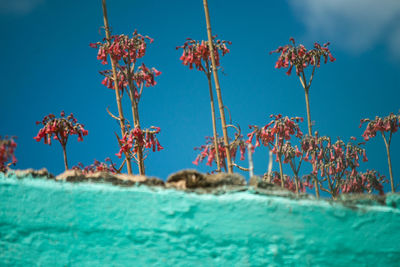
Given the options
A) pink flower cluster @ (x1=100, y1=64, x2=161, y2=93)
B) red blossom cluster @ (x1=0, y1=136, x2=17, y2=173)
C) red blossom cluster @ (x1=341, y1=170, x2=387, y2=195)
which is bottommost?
red blossom cluster @ (x1=341, y1=170, x2=387, y2=195)

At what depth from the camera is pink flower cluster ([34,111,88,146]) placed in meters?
5.62

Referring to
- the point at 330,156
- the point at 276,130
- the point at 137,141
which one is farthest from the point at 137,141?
the point at 330,156

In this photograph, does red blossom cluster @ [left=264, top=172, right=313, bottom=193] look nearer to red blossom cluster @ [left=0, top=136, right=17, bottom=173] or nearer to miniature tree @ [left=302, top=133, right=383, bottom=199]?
miniature tree @ [left=302, top=133, right=383, bottom=199]

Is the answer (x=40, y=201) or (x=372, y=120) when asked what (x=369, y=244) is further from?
(x=372, y=120)

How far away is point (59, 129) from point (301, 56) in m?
4.67

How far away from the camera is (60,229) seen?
2.70m

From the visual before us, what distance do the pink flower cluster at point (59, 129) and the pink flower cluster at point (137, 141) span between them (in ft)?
1.94

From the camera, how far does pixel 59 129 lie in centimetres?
566

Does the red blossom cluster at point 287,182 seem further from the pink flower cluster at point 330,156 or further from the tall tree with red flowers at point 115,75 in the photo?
the tall tree with red flowers at point 115,75

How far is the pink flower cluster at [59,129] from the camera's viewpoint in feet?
18.5

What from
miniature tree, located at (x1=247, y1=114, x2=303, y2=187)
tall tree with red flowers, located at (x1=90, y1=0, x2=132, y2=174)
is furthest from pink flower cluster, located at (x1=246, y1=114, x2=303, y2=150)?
tall tree with red flowers, located at (x1=90, y1=0, x2=132, y2=174)

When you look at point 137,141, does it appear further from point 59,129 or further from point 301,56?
point 301,56

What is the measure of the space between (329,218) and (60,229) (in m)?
1.80

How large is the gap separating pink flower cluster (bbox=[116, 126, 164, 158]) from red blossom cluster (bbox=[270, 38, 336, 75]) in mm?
3208
